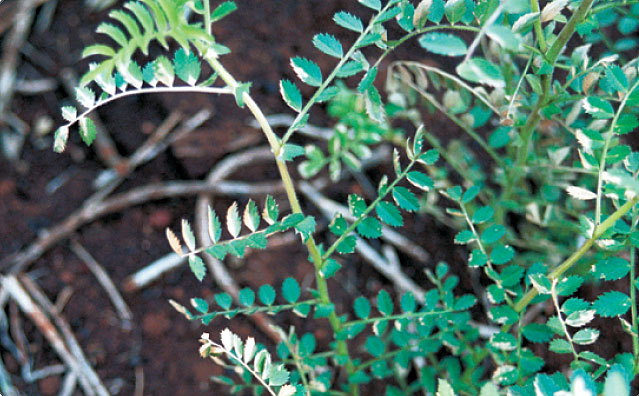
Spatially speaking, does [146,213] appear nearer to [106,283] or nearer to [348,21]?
[106,283]

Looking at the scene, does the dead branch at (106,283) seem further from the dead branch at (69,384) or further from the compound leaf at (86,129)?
the compound leaf at (86,129)

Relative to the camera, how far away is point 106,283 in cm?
142

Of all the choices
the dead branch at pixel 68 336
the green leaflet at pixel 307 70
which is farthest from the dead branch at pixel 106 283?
the green leaflet at pixel 307 70

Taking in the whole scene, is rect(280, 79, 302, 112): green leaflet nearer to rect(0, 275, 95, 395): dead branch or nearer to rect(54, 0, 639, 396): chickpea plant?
rect(54, 0, 639, 396): chickpea plant

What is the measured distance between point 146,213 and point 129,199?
0.06 m

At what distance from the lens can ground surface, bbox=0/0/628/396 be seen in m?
1.34

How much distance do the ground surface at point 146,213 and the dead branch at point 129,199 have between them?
2 centimetres

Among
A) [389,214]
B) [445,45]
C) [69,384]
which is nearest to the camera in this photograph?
[445,45]

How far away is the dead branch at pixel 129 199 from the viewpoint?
144 centimetres

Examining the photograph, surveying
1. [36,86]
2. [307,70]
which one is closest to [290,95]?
[307,70]

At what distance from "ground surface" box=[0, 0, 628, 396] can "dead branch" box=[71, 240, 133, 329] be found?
0.5 inches

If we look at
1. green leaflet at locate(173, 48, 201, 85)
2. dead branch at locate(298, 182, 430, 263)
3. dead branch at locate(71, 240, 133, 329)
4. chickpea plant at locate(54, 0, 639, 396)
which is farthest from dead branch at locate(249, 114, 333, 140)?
green leaflet at locate(173, 48, 201, 85)

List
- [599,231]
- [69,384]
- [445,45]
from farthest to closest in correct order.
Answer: [69,384], [599,231], [445,45]

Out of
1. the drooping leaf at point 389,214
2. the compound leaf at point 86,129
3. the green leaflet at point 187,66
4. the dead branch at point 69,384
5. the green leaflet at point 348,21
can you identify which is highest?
the green leaflet at point 187,66
